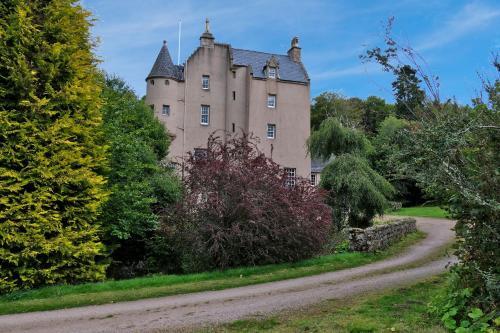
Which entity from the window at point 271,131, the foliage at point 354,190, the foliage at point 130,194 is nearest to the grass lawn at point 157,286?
the foliage at point 130,194

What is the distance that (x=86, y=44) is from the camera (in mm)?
12852

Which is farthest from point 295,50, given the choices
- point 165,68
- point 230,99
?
point 165,68

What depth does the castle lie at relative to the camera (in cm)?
3447

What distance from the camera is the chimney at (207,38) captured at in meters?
35.5

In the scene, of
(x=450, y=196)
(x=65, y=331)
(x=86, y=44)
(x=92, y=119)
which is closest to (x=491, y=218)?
(x=450, y=196)

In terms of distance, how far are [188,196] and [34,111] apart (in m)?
4.87

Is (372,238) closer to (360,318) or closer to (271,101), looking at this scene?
(360,318)

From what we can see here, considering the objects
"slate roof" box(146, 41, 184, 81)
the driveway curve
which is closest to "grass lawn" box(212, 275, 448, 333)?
the driveway curve

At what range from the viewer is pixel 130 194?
13859 mm

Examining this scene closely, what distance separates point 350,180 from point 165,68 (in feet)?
69.9

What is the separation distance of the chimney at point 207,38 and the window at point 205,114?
195 inches

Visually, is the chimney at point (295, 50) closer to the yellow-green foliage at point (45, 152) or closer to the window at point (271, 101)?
the window at point (271, 101)

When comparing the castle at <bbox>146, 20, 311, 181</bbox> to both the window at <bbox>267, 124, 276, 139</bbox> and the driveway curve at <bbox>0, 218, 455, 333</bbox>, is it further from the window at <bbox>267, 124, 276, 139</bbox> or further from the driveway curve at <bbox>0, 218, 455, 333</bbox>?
the driveway curve at <bbox>0, 218, 455, 333</bbox>

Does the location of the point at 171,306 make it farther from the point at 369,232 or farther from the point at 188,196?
the point at 369,232
